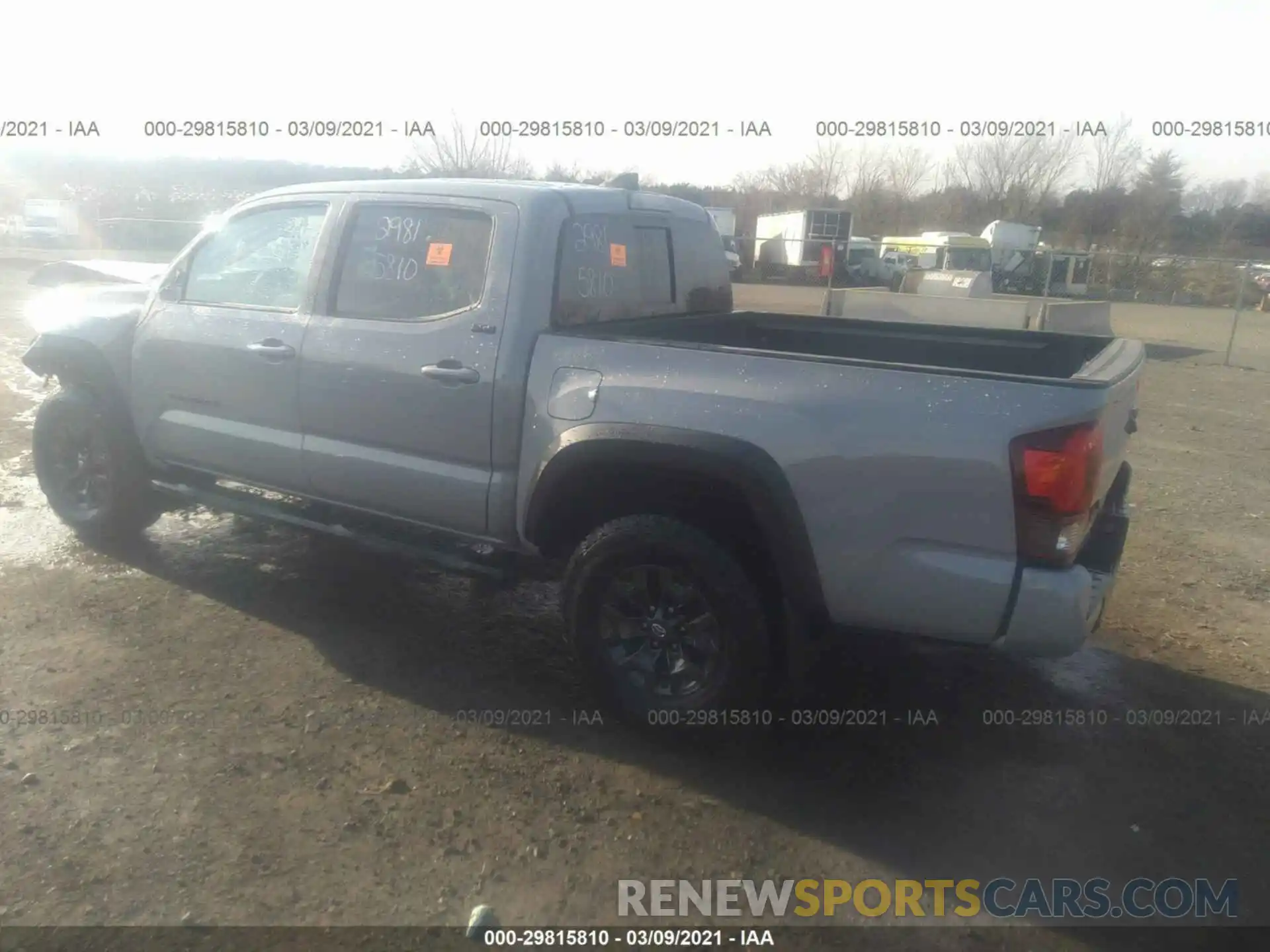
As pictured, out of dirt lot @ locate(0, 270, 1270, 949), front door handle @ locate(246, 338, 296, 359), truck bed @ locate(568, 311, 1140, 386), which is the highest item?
truck bed @ locate(568, 311, 1140, 386)

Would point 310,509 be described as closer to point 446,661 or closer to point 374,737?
point 446,661

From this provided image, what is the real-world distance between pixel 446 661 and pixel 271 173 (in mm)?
26637

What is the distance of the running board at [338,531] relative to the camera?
3.99 meters

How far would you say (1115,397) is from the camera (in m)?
3.12

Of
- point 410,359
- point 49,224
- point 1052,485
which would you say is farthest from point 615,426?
point 49,224

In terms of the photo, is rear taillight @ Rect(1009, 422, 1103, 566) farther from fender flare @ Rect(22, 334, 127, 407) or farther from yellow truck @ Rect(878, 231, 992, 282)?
yellow truck @ Rect(878, 231, 992, 282)

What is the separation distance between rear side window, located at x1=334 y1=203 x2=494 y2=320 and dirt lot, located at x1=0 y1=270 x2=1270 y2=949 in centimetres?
147

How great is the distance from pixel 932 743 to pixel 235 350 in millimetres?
3410

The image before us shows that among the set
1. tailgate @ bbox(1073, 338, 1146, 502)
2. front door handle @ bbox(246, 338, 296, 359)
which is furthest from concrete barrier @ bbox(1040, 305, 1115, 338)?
front door handle @ bbox(246, 338, 296, 359)

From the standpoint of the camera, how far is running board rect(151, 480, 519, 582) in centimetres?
399

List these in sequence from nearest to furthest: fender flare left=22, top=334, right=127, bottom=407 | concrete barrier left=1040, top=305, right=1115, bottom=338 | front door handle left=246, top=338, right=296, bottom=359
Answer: front door handle left=246, top=338, right=296, bottom=359 < fender flare left=22, top=334, right=127, bottom=407 < concrete barrier left=1040, top=305, right=1115, bottom=338

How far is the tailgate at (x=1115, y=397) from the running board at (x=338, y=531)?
2202 mm

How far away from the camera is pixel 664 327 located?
433 cm

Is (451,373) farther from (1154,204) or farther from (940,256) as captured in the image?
(1154,204)
